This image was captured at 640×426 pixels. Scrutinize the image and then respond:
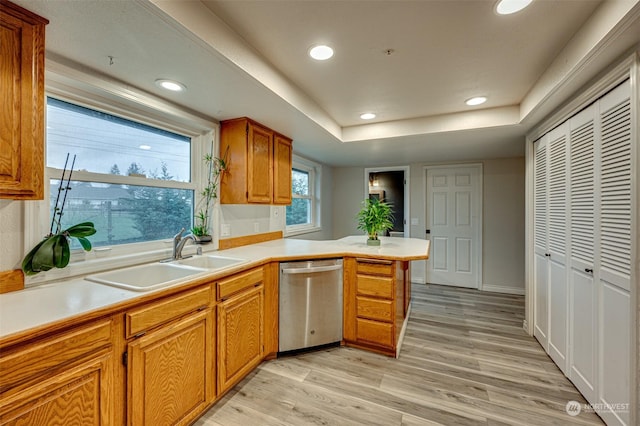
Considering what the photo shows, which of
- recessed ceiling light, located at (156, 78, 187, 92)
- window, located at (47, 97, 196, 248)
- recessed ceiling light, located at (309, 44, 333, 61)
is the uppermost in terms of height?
recessed ceiling light, located at (309, 44, 333, 61)

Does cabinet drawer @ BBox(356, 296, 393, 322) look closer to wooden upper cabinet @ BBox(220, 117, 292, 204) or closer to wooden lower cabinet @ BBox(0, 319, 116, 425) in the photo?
wooden upper cabinet @ BBox(220, 117, 292, 204)

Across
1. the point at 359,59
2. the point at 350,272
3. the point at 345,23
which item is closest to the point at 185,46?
the point at 345,23

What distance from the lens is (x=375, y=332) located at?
2357 millimetres

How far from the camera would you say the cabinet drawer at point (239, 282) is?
5.73 ft

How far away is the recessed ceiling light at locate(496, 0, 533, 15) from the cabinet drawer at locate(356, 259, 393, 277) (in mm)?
1753

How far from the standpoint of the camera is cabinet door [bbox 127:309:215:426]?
4.16 feet

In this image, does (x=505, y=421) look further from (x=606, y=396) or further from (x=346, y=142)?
(x=346, y=142)

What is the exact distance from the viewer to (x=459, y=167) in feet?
14.2

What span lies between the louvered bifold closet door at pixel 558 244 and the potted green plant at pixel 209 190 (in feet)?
9.31

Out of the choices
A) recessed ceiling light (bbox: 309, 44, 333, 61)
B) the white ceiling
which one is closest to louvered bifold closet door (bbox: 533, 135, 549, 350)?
the white ceiling

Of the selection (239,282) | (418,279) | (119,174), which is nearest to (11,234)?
(119,174)

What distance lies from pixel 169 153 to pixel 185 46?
1.14 metres

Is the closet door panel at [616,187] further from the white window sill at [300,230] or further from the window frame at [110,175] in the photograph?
the white window sill at [300,230]

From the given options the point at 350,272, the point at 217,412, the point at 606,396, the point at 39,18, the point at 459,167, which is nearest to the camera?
the point at 39,18
